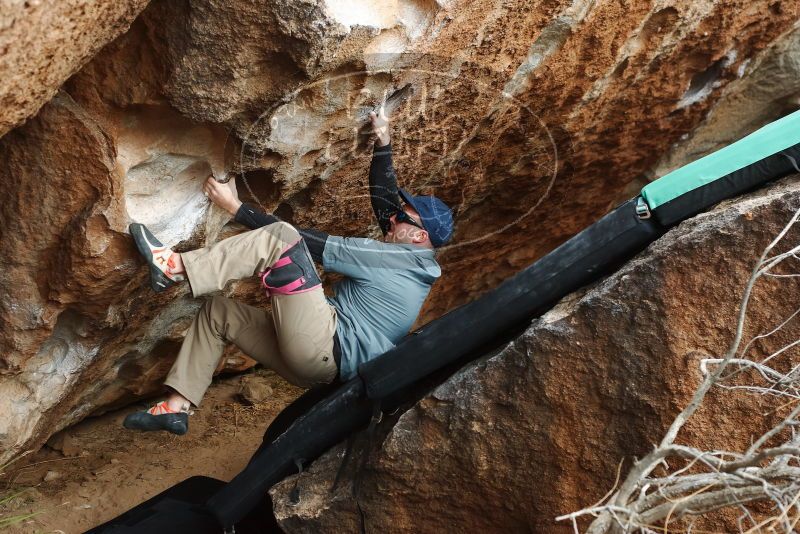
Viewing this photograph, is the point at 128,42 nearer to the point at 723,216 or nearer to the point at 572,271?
the point at 572,271

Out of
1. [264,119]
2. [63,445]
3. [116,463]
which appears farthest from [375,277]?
[63,445]

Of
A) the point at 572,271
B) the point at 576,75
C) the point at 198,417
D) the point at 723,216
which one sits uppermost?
the point at 576,75

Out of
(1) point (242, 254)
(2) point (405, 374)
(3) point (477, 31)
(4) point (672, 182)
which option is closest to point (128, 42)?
(1) point (242, 254)

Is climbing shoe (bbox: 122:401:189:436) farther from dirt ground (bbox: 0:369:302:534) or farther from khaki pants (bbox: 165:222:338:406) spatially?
dirt ground (bbox: 0:369:302:534)

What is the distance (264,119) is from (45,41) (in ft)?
3.19

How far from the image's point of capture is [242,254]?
10.9ft

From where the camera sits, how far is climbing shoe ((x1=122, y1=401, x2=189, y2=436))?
3428mm

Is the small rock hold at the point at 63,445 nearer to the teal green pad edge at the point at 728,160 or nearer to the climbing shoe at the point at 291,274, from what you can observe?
the climbing shoe at the point at 291,274

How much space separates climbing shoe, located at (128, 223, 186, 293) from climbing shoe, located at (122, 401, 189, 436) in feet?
1.84

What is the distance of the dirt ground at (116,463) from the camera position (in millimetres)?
4348

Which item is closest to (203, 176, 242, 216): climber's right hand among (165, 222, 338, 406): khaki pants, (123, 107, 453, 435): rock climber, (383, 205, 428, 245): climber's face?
(123, 107, 453, 435): rock climber

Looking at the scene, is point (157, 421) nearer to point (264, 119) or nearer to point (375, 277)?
point (375, 277)

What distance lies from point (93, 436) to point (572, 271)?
317 cm

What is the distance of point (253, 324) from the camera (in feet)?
12.2
